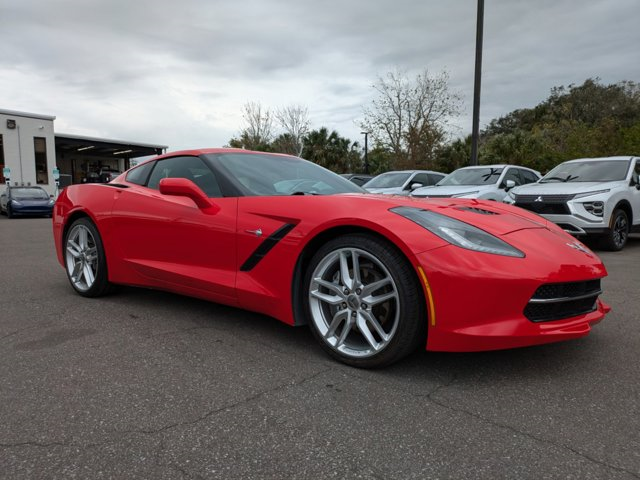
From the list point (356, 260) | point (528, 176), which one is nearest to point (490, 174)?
point (528, 176)

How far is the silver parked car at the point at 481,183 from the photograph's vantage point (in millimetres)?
9523

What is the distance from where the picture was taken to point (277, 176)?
11.4 ft

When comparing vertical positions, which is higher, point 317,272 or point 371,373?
point 317,272

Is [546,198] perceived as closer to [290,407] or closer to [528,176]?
[528,176]

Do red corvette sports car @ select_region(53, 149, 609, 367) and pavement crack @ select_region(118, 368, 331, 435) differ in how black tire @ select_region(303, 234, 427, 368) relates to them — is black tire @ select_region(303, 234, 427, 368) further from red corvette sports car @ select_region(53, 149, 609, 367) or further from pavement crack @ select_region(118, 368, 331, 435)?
pavement crack @ select_region(118, 368, 331, 435)

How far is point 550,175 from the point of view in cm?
890

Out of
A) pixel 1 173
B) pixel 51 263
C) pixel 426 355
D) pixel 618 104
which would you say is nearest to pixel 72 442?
pixel 426 355

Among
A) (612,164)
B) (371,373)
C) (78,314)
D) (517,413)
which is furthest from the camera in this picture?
(612,164)

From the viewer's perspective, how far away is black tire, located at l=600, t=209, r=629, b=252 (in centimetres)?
751

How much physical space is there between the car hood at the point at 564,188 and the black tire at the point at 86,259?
6.66 m

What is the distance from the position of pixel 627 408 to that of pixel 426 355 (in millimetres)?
998

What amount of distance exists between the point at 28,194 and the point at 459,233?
21240 mm

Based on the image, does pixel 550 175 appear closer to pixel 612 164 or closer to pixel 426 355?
pixel 612 164

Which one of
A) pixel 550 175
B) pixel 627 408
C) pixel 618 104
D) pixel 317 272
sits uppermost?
pixel 618 104
